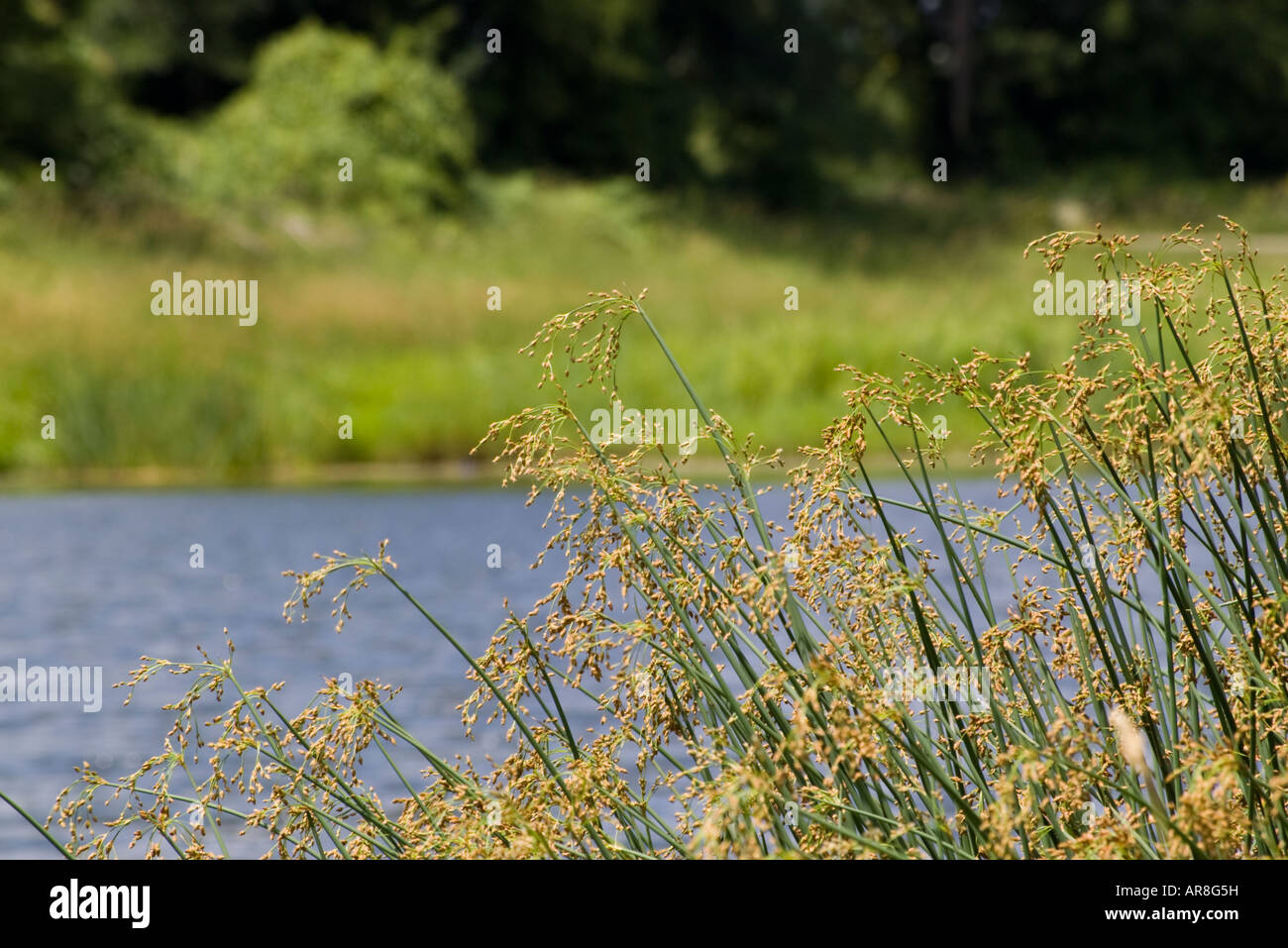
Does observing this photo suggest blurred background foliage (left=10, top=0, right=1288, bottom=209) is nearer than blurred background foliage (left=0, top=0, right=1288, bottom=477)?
No

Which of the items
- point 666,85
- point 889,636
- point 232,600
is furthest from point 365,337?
point 666,85

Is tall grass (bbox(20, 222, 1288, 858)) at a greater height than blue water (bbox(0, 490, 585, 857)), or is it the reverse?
tall grass (bbox(20, 222, 1288, 858))

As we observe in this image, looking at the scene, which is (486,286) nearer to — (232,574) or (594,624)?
(232,574)

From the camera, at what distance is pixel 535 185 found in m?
24.8

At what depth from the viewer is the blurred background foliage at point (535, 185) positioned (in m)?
12.0

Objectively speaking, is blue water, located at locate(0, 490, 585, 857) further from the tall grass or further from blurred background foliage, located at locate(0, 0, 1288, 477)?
the tall grass

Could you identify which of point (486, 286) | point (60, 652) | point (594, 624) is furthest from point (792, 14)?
point (594, 624)

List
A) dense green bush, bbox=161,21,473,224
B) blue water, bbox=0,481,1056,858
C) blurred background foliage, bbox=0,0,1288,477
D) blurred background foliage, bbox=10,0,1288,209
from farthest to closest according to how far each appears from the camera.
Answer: blurred background foliage, bbox=10,0,1288,209 → dense green bush, bbox=161,21,473,224 → blurred background foliage, bbox=0,0,1288,477 → blue water, bbox=0,481,1056,858

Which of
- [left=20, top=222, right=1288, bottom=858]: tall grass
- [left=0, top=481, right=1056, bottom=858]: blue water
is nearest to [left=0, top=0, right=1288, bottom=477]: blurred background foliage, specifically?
[left=0, top=481, right=1056, bottom=858]: blue water

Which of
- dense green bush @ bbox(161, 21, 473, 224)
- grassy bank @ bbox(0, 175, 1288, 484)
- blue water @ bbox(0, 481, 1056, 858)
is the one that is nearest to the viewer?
blue water @ bbox(0, 481, 1056, 858)

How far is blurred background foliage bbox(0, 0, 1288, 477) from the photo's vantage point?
39.4 ft

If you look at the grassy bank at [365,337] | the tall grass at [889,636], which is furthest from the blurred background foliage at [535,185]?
the tall grass at [889,636]

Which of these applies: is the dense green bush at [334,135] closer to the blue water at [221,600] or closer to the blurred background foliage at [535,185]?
the blurred background foliage at [535,185]

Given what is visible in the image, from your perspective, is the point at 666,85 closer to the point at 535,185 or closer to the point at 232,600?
the point at 535,185
